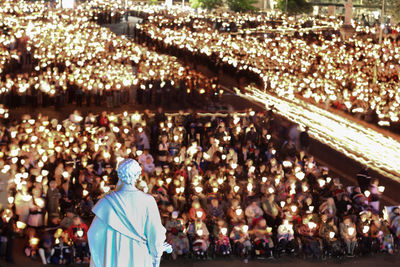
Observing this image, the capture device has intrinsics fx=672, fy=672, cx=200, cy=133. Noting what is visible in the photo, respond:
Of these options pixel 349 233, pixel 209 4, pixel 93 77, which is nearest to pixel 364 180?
pixel 349 233

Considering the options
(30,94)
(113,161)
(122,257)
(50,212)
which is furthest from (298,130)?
(122,257)

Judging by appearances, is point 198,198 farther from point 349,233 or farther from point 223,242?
point 349,233

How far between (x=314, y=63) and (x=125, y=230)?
29.4m

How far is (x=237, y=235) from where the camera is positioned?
445 inches

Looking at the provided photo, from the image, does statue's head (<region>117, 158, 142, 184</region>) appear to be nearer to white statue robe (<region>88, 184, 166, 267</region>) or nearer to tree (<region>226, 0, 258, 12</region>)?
white statue robe (<region>88, 184, 166, 267</region>)

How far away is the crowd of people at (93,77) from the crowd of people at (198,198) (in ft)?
24.1

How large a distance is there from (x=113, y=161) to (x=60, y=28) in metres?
24.8

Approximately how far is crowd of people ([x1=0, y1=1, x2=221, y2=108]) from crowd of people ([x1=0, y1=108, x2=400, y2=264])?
734cm

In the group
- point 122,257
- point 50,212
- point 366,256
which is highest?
point 122,257

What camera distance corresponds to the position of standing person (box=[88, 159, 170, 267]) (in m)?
4.29

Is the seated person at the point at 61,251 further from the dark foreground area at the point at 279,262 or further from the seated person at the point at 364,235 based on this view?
the seated person at the point at 364,235

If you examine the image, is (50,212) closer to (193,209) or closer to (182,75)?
(193,209)

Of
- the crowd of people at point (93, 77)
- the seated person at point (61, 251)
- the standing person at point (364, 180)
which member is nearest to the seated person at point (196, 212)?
the seated person at point (61, 251)

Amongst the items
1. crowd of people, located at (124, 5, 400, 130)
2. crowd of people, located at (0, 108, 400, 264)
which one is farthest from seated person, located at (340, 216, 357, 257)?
crowd of people, located at (124, 5, 400, 130)
